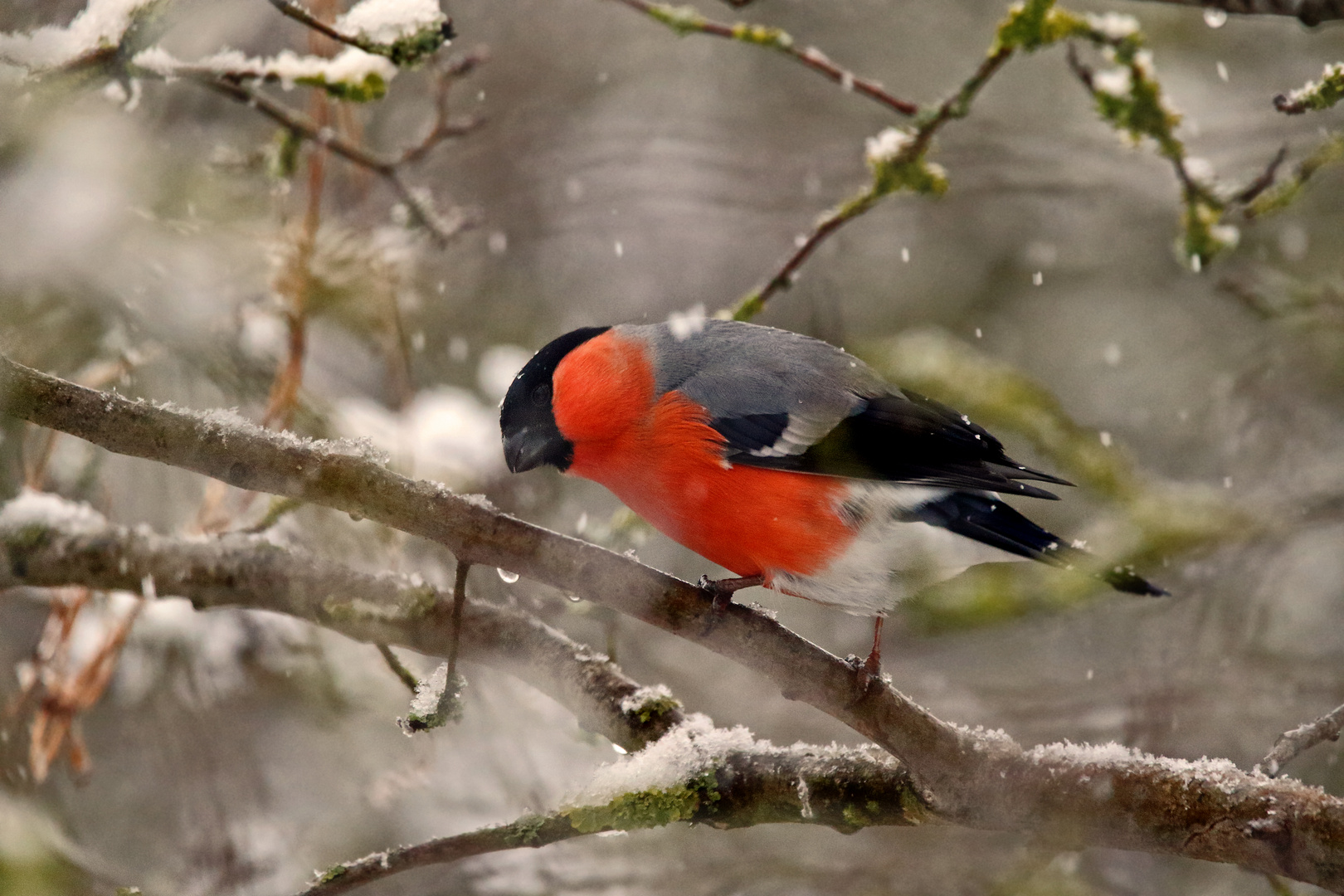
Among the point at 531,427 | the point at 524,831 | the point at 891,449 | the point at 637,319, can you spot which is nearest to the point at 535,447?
the point at 531,427

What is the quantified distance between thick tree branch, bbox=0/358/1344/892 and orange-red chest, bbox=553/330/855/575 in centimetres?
46

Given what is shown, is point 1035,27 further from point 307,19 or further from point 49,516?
point 49,516

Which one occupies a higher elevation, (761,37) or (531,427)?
(761,37)

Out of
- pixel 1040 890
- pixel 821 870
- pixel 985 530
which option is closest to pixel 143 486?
pixel 821 870

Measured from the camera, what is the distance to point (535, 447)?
2.87m

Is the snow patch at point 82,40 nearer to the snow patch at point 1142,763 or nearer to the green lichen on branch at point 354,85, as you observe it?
the green lichen on branch at point 354,85

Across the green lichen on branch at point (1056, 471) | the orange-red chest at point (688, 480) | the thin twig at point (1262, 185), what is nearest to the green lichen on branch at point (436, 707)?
the orange-red chest at point (688, 480)

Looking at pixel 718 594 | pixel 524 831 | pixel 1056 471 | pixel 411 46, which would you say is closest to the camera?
pixel 524 831

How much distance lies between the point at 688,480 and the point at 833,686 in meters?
0.78

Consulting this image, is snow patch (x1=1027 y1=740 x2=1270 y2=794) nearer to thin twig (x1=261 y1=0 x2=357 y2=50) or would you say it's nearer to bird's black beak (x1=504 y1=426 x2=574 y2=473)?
bird's black beak (x1=504 y1=426 x2=574 y2=473)

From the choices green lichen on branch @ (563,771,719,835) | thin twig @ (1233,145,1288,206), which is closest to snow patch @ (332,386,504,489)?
green lichen on branch @ (563,771,719,835)

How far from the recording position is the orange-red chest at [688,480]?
271cm

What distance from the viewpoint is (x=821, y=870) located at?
3486 mm

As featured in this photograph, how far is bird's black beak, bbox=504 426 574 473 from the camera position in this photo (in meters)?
2.85
